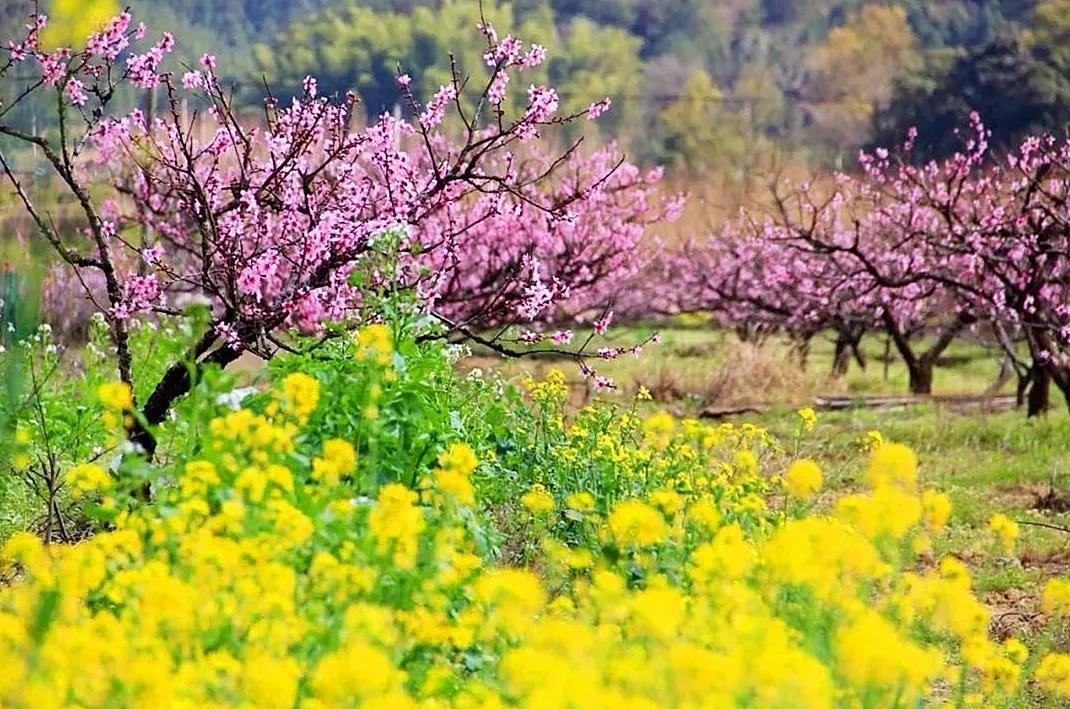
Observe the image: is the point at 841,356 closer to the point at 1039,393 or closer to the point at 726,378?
the point at 726,378

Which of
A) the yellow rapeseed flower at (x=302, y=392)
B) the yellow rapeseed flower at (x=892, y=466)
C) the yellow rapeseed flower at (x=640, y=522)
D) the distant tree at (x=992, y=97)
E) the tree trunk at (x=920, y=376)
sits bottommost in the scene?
the yellow rapeseed flower at (x=640, y=522)

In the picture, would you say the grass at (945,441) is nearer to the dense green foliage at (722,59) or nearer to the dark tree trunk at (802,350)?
the dark tree trunk at (802,350)

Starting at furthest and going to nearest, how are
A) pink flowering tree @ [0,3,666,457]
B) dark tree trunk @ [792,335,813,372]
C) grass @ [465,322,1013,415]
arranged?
1. dark tree trunk @ [792,335,813,372]
2. grass @ [465,322,1013,415]
3. pink flowering tree @ [0,3,666,457]

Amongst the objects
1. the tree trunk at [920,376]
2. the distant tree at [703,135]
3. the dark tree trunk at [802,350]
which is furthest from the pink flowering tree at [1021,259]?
the distant tree at [703,135]

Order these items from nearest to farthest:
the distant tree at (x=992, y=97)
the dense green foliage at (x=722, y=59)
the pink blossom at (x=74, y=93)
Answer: the pink blossom at (x=74, y=93), the distant tree at (x=992, y=97), the dense green foliage at (x=722, y=59)

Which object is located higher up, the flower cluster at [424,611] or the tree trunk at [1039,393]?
the tree trunk at [1039,393]

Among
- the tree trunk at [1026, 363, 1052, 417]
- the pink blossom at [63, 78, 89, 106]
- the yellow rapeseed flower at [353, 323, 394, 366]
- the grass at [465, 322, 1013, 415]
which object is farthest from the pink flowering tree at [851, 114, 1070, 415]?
the yellow rapeseed flower at [353, 323, 394, 366]

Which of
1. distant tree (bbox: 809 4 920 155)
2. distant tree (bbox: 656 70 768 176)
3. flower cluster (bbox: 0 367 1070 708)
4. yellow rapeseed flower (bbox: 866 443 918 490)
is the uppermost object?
distant tree (bbox: 809 4 920 155)

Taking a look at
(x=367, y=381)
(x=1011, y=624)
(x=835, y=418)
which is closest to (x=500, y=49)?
(x=367, y=381)

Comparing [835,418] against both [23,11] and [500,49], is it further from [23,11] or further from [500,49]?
[23,11]

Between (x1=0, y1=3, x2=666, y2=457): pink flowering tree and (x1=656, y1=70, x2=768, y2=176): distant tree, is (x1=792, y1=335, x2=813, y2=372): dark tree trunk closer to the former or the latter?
(x1=0, y1=3, x2=666, y2=457): pink flowering tree

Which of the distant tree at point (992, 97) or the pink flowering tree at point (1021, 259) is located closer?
the pink flowering tree at point (1021, 259)

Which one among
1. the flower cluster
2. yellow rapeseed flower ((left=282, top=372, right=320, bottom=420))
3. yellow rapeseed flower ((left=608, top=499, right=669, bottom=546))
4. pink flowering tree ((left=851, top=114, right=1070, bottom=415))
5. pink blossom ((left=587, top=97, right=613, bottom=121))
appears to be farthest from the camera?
pink flowering tree ((left=851, top=114, right=1070, bottom=415))

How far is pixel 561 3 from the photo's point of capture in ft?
237
